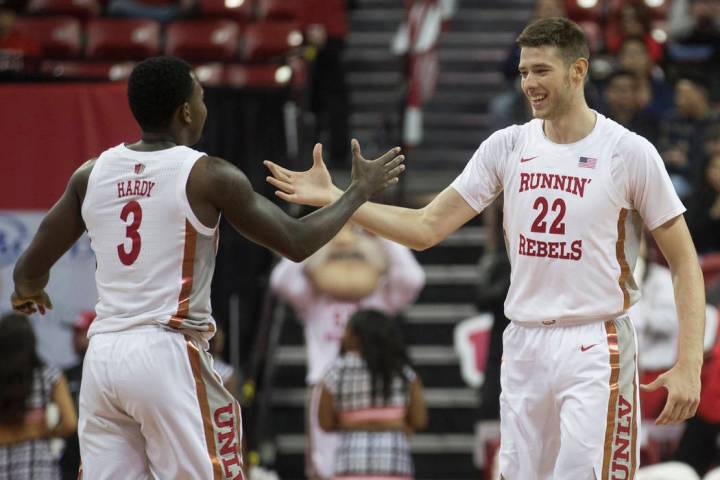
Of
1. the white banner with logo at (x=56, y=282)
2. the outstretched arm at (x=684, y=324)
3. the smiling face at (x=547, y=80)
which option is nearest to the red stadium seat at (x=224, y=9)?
the white banner with logo at (x=56, y=282)

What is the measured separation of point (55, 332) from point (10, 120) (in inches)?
52.5

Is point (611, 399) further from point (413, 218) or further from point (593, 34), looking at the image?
point (593, 34)

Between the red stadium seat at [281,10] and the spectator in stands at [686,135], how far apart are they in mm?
4087

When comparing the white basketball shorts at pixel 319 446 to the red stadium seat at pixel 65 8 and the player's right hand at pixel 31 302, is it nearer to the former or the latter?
the player's right hand at pixel 31 302

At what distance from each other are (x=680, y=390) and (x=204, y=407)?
1757 millimetres

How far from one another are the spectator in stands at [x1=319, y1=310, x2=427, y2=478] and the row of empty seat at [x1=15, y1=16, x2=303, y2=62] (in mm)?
5303

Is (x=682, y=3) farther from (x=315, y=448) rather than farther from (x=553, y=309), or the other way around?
(x=553, y=309)

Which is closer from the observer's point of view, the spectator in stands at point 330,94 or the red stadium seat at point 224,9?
the spectator in stands at point 330,94

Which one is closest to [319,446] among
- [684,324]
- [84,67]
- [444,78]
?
[684,324]

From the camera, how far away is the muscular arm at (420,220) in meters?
5.81

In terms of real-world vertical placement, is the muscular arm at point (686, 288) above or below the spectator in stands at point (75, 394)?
above

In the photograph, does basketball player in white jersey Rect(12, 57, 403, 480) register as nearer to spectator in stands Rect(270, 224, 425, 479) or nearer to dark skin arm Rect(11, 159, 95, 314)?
dark skin arm Rect(11, 159, 95, 314)

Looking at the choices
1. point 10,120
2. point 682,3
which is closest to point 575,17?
point 682,3

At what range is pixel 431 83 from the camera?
45.0 ft
